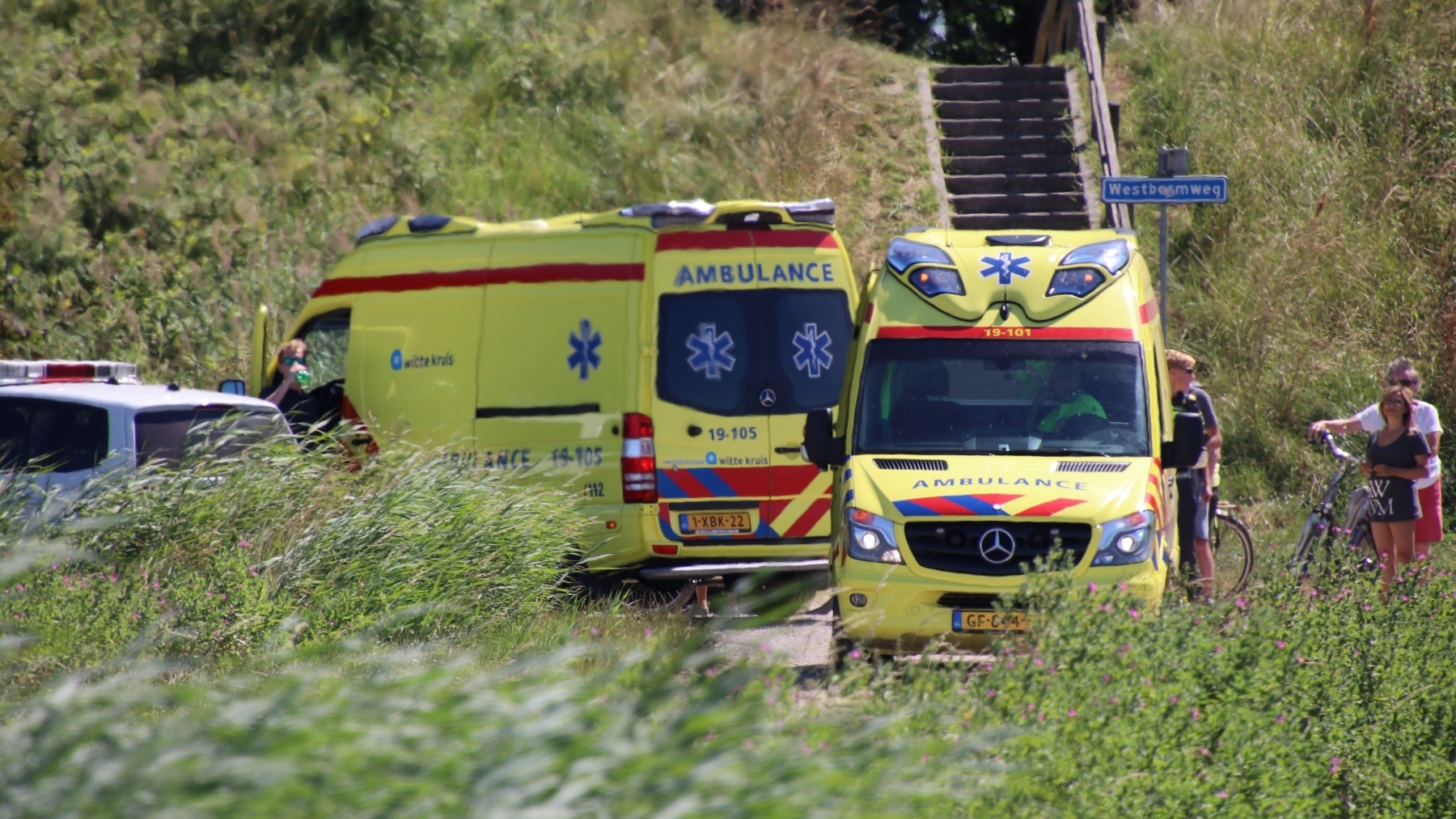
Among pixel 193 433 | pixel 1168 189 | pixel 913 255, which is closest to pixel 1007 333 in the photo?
pixel 913 255

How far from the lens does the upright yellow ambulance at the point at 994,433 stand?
25.5 feet

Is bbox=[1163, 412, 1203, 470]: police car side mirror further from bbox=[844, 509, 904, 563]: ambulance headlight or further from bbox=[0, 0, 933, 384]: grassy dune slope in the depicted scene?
bbox=[0, 0, 933, 384]: grassy dune slope

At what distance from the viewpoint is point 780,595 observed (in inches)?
162

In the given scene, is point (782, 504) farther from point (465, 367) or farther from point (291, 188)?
point (291, 188)

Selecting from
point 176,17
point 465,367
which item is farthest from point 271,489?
point 176,17

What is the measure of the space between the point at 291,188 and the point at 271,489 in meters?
11.7

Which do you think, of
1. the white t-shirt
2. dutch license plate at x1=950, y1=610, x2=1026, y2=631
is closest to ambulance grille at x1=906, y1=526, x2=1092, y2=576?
dutch license plate at x1=950, y1=610, x2=1026, y2=631

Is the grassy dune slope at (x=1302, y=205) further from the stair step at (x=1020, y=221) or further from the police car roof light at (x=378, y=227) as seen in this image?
the police car roof light at (x=378, y=227)

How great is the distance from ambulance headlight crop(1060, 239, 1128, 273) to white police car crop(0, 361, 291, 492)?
4.65 meters

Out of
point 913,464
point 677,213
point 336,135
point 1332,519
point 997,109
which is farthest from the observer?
point 997,109

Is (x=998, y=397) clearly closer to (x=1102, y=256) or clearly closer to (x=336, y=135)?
(x=1102, y=256)

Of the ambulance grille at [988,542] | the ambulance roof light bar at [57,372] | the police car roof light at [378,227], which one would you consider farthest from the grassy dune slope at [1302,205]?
the ambulance roof light bar at [57,372]

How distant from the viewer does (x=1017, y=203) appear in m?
19.3

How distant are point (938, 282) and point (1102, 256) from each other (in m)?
0.95
